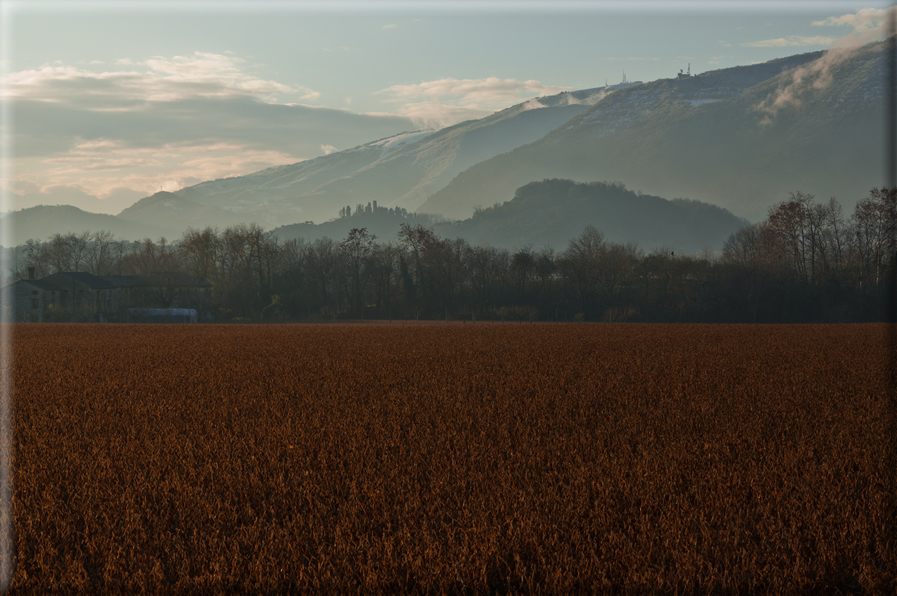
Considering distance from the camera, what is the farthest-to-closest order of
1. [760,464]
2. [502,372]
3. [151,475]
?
1. [502,372]
2. [760,464]
3. [151,475]

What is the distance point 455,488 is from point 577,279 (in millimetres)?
72730

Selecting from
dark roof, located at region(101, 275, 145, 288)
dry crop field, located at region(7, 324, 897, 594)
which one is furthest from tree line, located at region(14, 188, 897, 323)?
dry crop field, located at region(7, 324, 897, 594)

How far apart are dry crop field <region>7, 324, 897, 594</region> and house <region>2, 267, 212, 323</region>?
6343cm

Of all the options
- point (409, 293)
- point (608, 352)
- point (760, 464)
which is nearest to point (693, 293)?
point (409, 293)

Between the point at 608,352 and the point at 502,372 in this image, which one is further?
the point at 608,352

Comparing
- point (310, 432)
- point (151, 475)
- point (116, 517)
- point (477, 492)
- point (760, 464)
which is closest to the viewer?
point (116, 517)

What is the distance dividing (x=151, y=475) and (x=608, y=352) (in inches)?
910

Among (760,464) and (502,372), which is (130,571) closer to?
(760,464)

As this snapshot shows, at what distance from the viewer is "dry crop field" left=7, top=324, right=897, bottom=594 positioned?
6148mm

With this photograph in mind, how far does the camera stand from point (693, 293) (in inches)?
2901

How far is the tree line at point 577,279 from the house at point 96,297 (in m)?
3.20

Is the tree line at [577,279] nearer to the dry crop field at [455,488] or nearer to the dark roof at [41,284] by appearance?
the dark roof at [41,284]

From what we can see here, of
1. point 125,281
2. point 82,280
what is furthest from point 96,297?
point 125,281

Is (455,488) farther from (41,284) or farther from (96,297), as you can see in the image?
(96,297)
